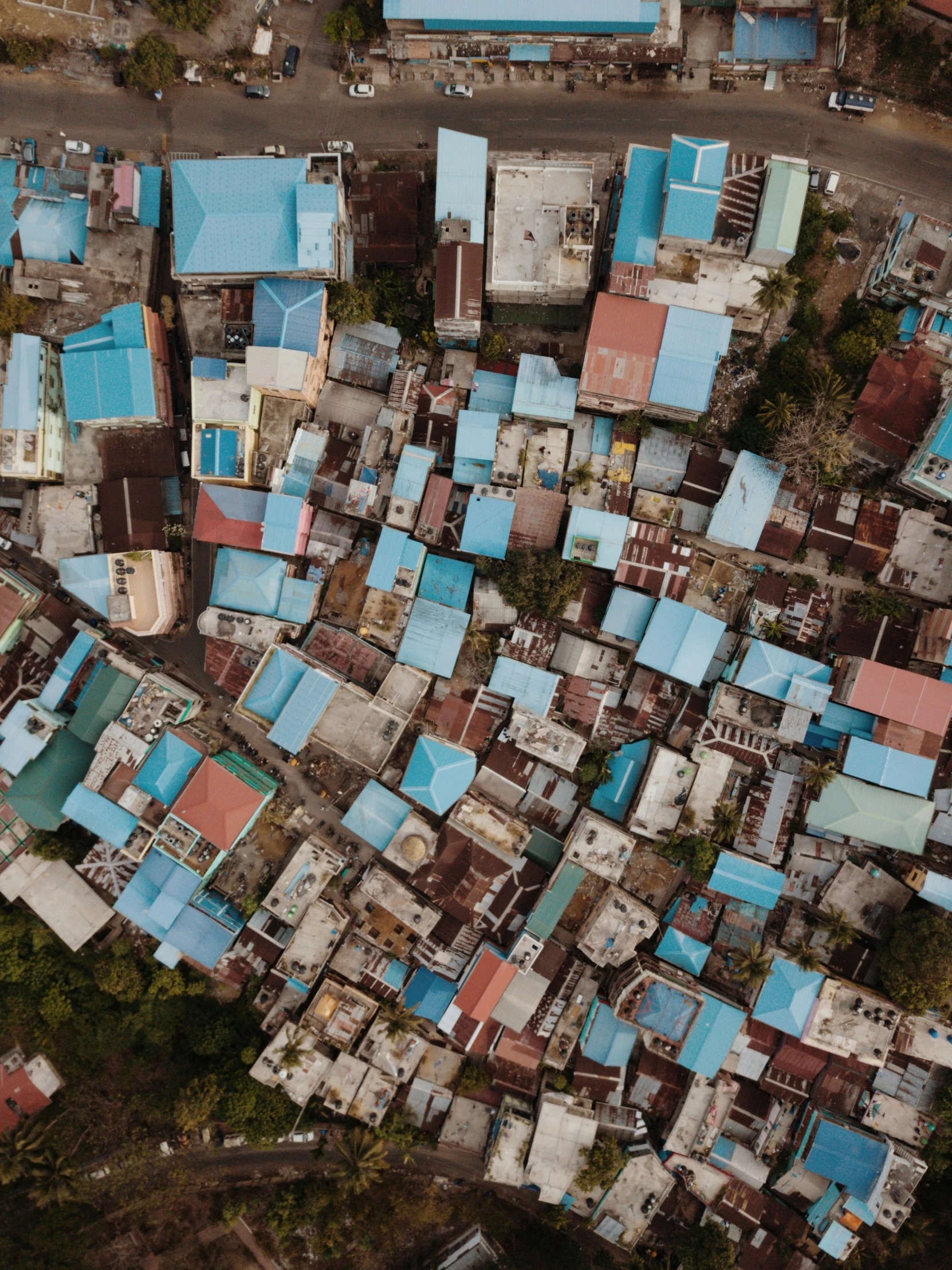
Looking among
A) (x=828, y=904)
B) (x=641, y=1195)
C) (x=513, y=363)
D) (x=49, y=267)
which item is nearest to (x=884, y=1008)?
(x=828, y=904)

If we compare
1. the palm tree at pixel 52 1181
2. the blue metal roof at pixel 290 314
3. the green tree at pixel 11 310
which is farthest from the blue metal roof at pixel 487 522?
the palm tree at pixel 52 1181

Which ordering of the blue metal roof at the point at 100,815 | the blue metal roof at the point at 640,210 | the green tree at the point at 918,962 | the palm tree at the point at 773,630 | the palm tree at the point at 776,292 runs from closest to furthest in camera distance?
the green tree at the point at 918,962, the palm tree at the point at 776,292, the blue metal roof at the point at 640,210, the blue metal roof at the point at 100,815, the palm tree at the point at 773,630

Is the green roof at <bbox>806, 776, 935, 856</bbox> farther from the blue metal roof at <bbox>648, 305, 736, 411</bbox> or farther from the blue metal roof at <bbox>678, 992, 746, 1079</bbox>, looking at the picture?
the blue metal roof at <bbox>648, 305, 736, 411</bbox>

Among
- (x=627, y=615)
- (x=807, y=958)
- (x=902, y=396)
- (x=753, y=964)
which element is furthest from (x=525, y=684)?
(x=902, y=396)

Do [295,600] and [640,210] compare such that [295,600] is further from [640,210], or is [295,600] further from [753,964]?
[753,964]

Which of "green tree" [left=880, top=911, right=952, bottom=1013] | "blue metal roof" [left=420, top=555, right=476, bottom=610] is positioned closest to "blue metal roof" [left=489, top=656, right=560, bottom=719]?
"blue metal roof" [left=420, top=555, right=476, bottom=610]

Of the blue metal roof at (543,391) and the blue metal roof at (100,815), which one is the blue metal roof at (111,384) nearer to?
the blue metal roof at (543,391)
